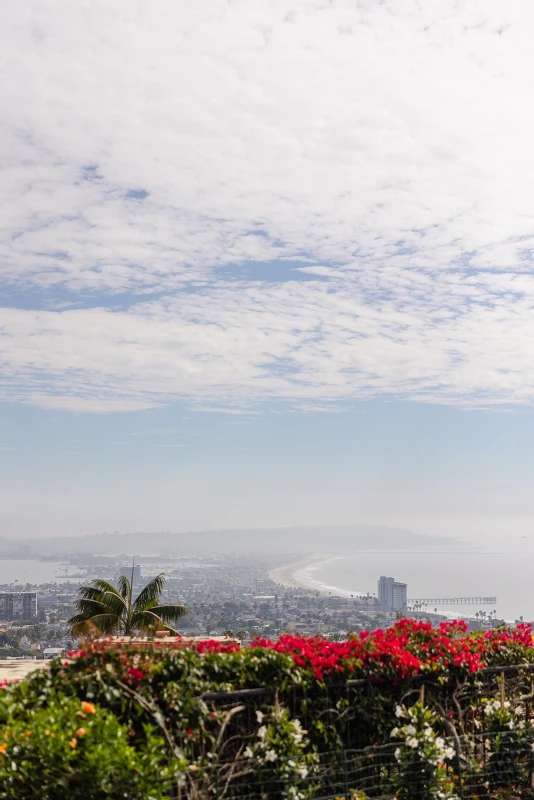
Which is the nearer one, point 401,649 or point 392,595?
point 401,649

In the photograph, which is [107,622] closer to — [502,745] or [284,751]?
[502,745]

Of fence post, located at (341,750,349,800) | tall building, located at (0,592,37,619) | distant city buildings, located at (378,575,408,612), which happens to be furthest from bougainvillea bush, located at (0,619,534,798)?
distant city buildings, located at (378,575,408,612)

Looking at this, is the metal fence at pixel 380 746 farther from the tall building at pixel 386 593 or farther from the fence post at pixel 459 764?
the tall building at pixel 386 593

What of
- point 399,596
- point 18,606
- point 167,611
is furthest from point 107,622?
point 399,596

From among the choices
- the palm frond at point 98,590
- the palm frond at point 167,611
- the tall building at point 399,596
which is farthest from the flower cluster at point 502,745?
the tall building at point 399,596

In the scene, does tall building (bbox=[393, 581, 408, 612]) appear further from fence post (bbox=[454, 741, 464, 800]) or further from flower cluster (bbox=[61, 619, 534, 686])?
fence post (bbox=[454, 741, 464, 800])

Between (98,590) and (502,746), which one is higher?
(502,746)
